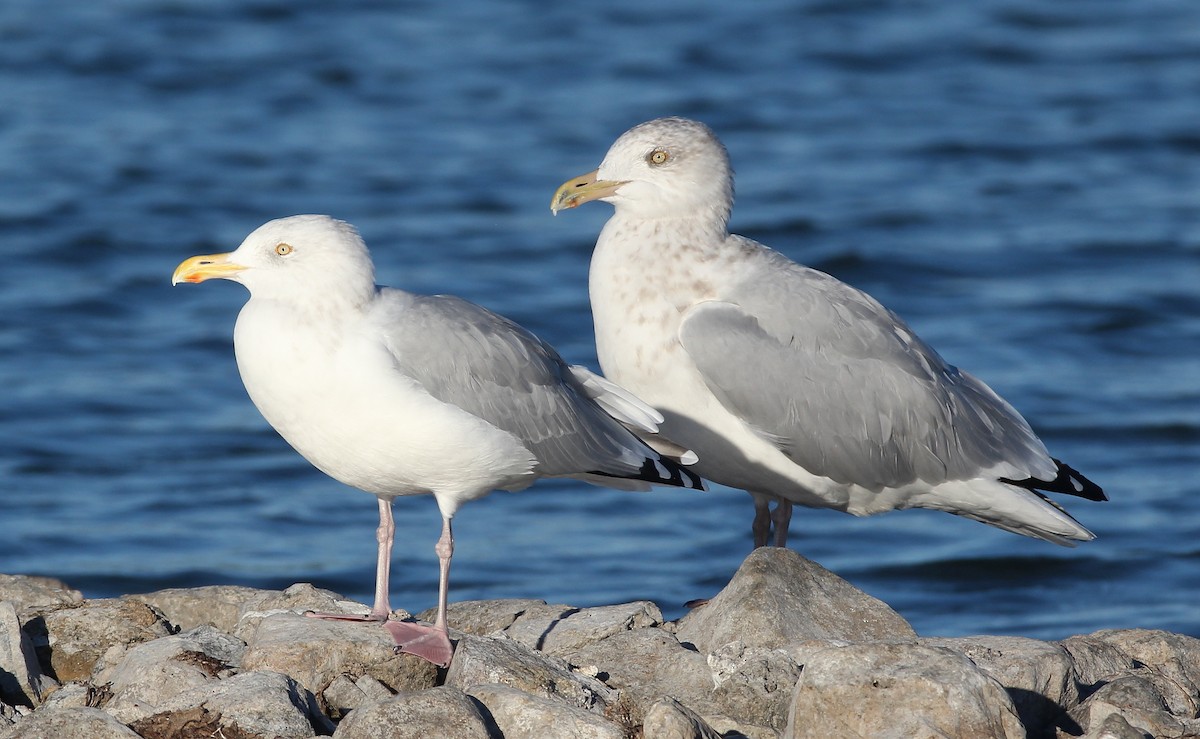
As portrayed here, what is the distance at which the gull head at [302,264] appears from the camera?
634 cm

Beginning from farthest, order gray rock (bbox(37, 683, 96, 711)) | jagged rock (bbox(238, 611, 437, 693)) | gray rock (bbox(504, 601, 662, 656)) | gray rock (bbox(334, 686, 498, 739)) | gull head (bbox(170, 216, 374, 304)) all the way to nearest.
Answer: gray rock (bbox(504, 601, 662, 656))
gull head (bbox(170, 216, 374, 304))
jagged rock (bbox(238, 611, 437, 693))
gray rock (bbox(37, 683, 96, 711))
gray rock (bbox(334, 686, 498, 739))

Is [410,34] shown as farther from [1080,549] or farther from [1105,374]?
[1080,549]

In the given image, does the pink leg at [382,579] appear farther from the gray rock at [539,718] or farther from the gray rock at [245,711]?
the gray rock at [539,718]

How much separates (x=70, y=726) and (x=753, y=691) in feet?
7.01

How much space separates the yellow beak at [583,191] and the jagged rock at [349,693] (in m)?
2.54

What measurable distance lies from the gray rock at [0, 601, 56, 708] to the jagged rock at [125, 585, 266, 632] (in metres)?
0.98

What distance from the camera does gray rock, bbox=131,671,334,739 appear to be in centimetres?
537

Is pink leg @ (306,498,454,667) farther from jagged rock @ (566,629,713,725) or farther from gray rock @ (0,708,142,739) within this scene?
gray rock @ (0,708,142,739)

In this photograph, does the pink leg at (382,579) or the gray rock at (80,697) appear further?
the pink leg at (382,579)

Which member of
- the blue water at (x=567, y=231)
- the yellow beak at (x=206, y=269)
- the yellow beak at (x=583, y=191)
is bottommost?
the blue water at (x=567, y=231)

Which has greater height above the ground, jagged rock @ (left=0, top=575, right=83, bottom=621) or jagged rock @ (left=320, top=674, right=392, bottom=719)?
jagged rock @ (left=320, top=674, right=392, bottom=719)

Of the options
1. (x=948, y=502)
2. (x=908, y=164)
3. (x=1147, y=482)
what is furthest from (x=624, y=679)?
(x=908, y=164)

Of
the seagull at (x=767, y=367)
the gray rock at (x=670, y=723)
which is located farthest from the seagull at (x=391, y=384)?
the gray rock at (x=670, y=723)

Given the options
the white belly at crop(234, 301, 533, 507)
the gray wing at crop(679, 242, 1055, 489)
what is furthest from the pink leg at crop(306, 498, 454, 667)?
the gray wing at crop(679, 242, 1055, 489)
